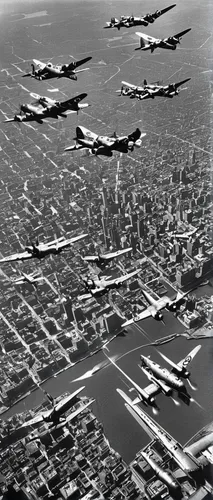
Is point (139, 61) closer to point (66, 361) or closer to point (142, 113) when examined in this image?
point (142, 113)

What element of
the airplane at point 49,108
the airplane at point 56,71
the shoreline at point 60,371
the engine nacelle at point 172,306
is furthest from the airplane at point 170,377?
the shoreline at point 60,371

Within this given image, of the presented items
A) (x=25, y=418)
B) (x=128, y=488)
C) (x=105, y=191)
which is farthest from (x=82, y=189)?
(x=128, y=488)

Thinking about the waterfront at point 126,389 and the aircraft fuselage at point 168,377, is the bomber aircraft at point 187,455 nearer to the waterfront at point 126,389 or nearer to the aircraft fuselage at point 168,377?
the waterfront at point 126,389

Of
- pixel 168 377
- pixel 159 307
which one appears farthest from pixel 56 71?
pixel 168 377

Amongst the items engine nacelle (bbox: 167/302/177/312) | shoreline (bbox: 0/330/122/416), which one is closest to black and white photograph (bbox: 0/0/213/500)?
engine nacelle (bbox: 167/302/177/312)

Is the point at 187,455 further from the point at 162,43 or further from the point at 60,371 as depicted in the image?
the point at 162,43
